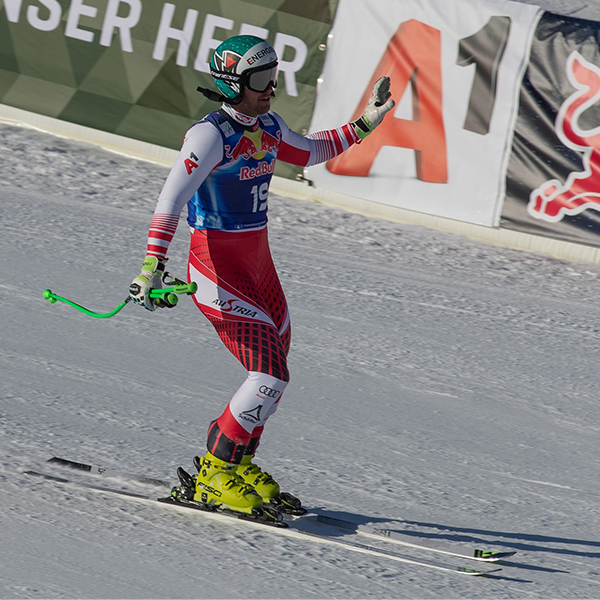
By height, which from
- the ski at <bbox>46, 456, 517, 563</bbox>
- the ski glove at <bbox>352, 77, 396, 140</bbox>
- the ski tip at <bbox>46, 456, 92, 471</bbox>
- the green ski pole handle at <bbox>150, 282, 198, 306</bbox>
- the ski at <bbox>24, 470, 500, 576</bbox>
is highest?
the ski glove at <bbox>352, 77, 396, 140</bbox>

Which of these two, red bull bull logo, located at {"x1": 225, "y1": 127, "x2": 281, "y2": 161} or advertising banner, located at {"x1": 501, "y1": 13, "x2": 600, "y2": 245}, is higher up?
advertising banner, located at {"x1": 501, "y1": 13, "x2": 600, "y2": 245}

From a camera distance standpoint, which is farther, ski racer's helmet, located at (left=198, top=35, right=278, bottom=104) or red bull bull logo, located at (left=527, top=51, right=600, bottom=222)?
red bull bull logo, located at (left=527, top=51, right=600, bottom=222)

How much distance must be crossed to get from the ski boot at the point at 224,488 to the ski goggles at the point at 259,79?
1.58 meters

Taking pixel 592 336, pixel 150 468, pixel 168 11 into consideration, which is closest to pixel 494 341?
pixel 592 336

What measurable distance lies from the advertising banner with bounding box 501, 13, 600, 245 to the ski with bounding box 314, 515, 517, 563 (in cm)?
519

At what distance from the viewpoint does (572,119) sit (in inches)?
340

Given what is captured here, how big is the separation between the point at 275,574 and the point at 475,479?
1.58 metres

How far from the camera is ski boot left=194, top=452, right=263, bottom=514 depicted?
13.4 ft

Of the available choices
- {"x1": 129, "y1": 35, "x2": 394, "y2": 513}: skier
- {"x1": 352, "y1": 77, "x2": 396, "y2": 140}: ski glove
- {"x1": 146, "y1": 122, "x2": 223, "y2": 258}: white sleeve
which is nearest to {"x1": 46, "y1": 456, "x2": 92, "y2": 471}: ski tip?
{"x1": 129, "y1": 35, "x2": 394, "y2": 513}: skier

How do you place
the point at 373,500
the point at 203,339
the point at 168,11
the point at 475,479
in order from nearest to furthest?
the point at 373,500 < the point at 475,479 < the point at 203,339 < the point at 168,11

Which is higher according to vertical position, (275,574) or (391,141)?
(391,141)

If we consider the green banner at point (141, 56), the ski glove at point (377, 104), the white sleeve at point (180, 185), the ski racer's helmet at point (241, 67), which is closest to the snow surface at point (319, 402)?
the green banner at point (141, 56)

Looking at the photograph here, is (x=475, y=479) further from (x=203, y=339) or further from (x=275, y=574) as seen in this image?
(x=203, y=339)

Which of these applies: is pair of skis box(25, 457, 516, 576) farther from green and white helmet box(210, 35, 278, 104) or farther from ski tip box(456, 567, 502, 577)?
green and white helmet box(210, 35, 278, 104)
